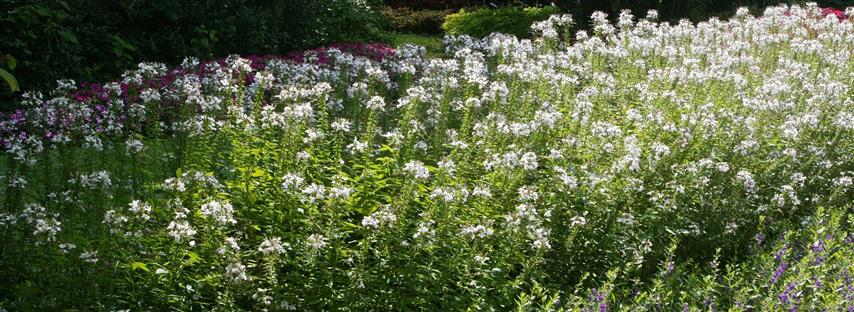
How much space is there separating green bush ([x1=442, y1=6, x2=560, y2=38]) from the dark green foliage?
2.53 meters

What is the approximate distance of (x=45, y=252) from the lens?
391 centimetres

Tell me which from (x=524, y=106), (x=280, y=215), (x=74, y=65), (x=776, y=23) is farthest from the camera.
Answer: (x=776, y=23)

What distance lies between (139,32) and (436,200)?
6447mm

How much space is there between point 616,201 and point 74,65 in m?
5.94

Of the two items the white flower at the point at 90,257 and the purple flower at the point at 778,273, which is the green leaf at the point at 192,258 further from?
the purple flower at the point at 778,273

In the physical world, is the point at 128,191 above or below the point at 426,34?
above

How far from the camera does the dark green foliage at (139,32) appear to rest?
26.3 feet

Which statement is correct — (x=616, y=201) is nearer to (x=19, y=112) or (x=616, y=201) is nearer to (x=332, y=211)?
(x=332, y=211)


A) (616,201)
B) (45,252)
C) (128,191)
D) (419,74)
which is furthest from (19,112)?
(616,201)

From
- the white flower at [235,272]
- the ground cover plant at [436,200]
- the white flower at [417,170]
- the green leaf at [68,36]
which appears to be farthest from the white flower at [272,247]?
the green leaf at [68,36]

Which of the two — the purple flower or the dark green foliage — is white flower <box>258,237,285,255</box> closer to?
the purple flower

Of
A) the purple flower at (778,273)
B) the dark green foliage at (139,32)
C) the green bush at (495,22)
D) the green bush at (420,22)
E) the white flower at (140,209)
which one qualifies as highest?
the white flower at (140,209)

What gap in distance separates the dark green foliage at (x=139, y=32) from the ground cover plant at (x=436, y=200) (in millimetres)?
1070

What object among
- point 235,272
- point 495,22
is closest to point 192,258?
point 235,272
